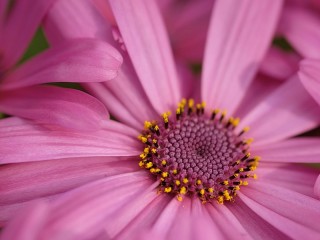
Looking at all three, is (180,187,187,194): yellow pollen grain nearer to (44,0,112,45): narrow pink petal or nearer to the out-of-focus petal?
the out-of-focus petal

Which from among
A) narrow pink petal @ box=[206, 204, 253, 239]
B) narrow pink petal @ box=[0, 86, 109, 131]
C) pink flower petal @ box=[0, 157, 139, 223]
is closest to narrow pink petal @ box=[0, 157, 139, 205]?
pink flower petal @ box=[0, 157, 139, 223]

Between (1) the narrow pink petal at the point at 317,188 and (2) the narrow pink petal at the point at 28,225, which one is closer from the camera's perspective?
(2) the narrow pink petal at the point at 28,225

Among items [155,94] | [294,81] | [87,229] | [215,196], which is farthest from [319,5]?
[87,229]

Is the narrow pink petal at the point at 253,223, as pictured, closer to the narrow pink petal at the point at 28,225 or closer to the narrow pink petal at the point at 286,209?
the narrow pink petal at the point at 286,209

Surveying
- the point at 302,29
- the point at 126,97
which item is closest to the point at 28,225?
the point at 126,97

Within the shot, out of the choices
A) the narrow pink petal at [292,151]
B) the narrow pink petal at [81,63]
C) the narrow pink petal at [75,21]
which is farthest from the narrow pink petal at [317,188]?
the narrow pink petal at [75,21]

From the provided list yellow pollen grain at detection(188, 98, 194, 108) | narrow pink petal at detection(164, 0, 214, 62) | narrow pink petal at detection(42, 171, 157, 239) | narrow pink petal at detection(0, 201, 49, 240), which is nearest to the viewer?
narrow pink petal at detection(0, 201, 49, 240)

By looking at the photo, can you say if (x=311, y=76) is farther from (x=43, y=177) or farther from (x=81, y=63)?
(x=43, y=177)
